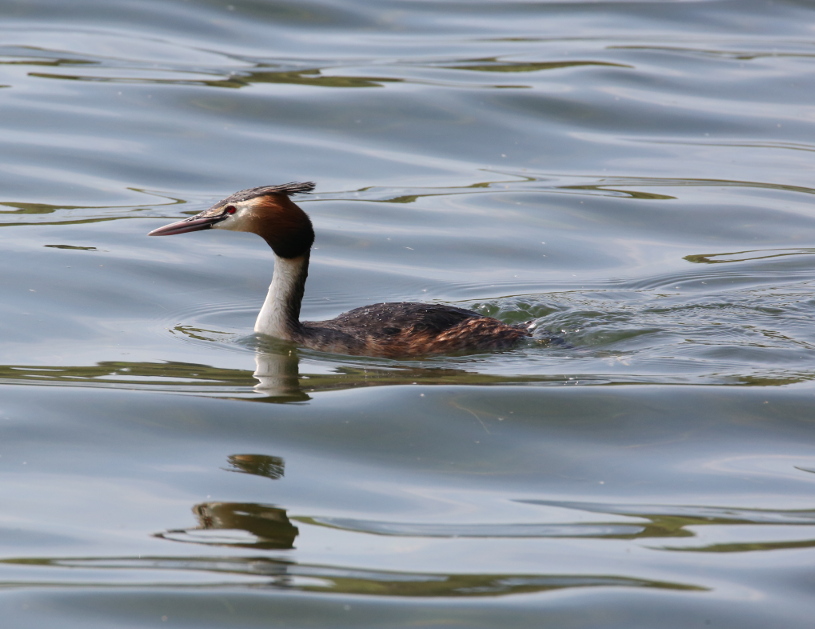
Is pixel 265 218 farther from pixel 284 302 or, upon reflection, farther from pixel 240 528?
pixel 240 528

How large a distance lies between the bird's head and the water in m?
0.78

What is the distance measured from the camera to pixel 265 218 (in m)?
7.96

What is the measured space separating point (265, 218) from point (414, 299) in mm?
1796

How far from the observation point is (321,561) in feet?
15.7

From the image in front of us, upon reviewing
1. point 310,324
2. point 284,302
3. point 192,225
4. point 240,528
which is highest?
point 192,225

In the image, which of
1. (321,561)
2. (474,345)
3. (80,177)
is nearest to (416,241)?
(474,345)

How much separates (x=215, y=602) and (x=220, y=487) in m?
1.09

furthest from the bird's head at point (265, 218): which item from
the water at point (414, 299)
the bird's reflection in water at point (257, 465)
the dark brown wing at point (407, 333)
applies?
the bird's reflection in water at point (257, 465)

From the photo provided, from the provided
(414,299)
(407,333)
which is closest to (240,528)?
(407,333)

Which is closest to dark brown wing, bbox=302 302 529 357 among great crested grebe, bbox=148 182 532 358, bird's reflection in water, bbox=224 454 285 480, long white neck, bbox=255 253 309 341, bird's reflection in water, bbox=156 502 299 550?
great crested grebe, bbox=148 182 532 358

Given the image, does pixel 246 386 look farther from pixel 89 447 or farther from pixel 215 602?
pixel 215 602

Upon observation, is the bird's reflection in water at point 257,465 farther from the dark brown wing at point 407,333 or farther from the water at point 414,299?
the dark brown wing at point 407,333

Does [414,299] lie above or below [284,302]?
below

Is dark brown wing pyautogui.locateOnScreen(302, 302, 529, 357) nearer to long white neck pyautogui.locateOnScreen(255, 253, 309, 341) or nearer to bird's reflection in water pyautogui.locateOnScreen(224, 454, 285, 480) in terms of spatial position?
long white neck pyautogui.locateOnScreen(255, 253, 309, 341)
